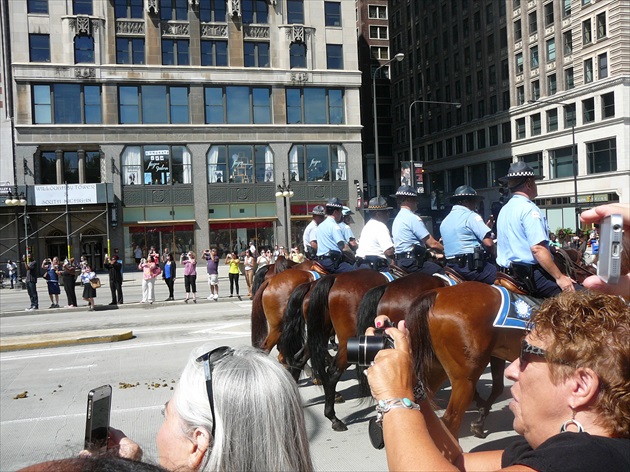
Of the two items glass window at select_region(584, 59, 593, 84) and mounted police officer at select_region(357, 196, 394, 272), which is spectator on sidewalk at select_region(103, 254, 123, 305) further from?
glass window at select_region(584, 59, 593, 84)

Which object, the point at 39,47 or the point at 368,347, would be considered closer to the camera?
the point at 368,347

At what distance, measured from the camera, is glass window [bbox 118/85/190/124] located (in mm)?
41656

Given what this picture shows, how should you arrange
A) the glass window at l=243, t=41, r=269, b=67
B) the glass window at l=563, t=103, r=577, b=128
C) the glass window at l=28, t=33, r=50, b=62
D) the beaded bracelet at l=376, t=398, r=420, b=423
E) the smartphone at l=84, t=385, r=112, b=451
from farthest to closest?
the glass window at l=563, t=103, r=577, b=128, the glass window at l=243, t=41, r=269, b=67, the glass window at l=28, t=33, r=50, b=62, the beaded bracelet at l=376, t=398, r=420, b=423, the smartphone at l=84, t=385, r=112, b=451

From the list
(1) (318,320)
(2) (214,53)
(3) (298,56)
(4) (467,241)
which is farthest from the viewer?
(3) (298,56)

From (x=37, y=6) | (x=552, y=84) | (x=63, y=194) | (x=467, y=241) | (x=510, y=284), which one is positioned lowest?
(x=510, y=284)

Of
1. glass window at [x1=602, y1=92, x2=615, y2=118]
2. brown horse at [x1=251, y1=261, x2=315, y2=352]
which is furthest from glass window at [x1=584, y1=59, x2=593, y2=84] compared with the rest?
A: brown horse at [x1=251, y1=261, x2=315, y2=352]

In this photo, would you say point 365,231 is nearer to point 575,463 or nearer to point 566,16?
point 575,463

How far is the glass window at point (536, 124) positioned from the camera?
56438mm

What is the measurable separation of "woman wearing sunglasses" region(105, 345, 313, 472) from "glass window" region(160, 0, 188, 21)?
45.2 meters

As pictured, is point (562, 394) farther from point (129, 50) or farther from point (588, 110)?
point (588, 110)

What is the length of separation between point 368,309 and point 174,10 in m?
41.4

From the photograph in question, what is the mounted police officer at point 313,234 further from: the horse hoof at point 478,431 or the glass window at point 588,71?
the glass window at point 588,71

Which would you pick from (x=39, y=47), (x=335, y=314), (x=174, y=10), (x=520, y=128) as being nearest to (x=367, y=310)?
(x=335, y=314)

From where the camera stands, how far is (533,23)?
56938 mm
